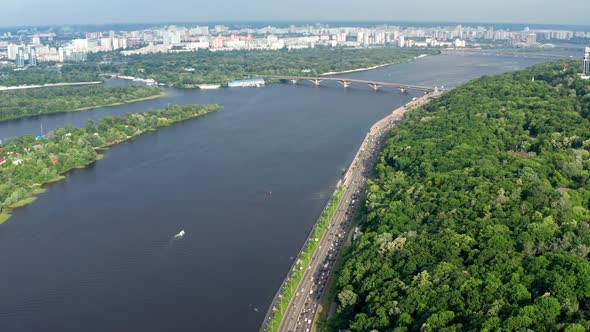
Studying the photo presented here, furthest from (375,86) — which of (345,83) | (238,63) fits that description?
(238,63)

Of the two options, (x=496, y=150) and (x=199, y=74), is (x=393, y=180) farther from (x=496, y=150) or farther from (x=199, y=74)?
(x=199, y=74)

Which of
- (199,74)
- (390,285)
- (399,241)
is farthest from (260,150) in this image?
(199,74)

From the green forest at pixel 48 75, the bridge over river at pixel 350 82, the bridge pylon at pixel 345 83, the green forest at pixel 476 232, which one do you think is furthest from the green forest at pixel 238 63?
the green forest at pixel 476 232

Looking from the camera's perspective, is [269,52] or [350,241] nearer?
[350,241]

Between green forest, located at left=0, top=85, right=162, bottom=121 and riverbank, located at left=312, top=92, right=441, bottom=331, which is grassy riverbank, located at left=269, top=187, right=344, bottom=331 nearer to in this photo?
riverbank, located at left=312, top=92, right=441, bottom=331

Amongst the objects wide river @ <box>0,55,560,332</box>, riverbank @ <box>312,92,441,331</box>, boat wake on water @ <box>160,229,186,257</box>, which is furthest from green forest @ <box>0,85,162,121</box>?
boat wake on water @ <box>160,229,186,257</box>

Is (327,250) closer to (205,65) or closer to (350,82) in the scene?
(350,82)
